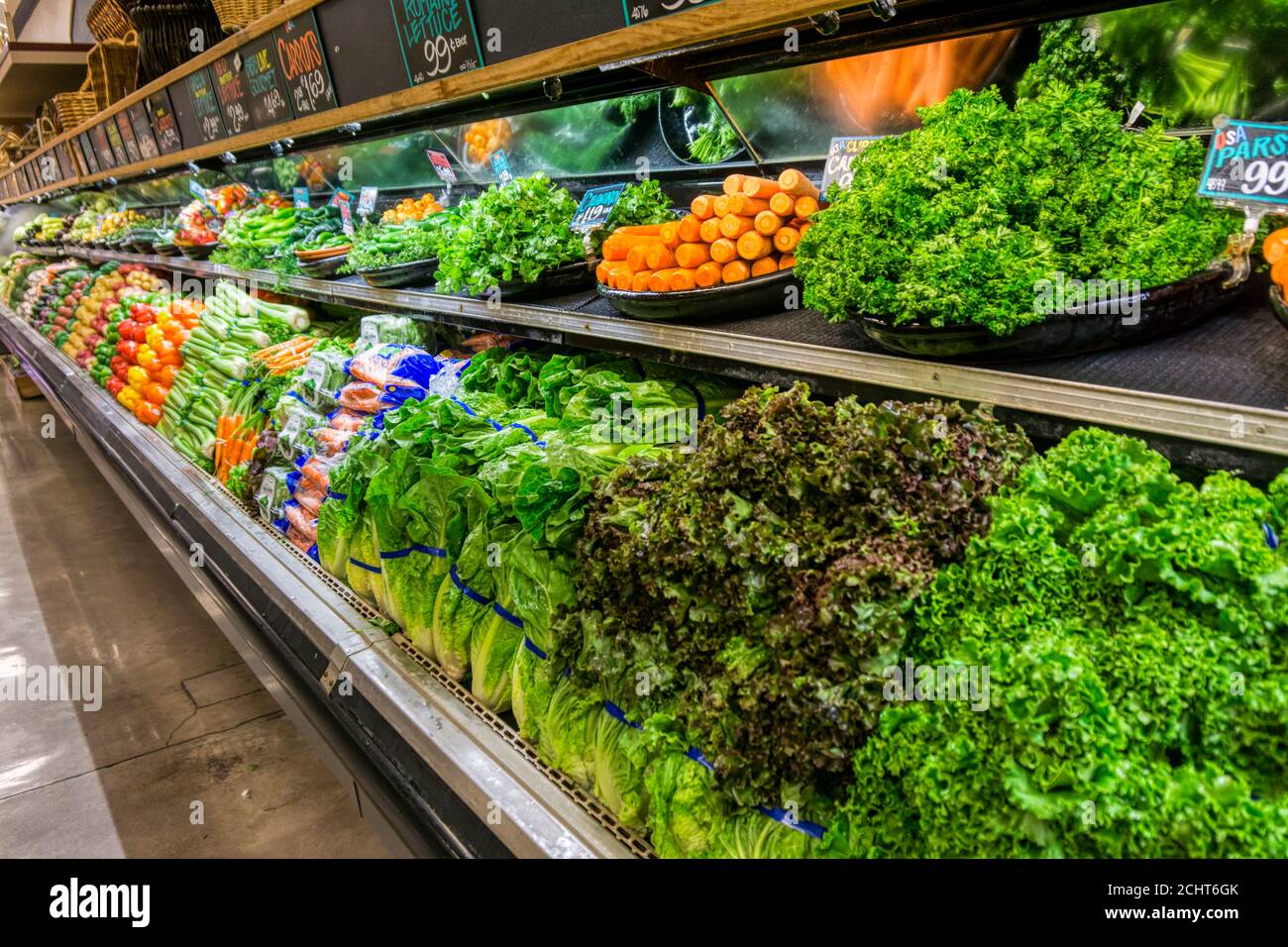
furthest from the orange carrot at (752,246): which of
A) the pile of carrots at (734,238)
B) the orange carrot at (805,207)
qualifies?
the orange carrot at (805,207)

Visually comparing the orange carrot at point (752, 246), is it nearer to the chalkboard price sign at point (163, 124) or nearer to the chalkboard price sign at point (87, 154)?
the chalkboard price sign at point (163, 124)

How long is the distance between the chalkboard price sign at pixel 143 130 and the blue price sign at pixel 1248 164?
16.6 ft

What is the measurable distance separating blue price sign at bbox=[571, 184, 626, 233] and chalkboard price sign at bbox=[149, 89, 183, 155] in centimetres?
258

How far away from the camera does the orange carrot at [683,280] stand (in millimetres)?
1927

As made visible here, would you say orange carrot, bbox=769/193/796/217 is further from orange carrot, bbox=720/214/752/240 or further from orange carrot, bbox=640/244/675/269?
orange carrot, bbox=640/244/675/269

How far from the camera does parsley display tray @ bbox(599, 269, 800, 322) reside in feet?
6.09

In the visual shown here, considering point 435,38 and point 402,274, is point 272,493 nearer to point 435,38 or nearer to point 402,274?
point 402,274

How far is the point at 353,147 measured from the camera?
4.38 meters

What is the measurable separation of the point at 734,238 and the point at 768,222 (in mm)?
88

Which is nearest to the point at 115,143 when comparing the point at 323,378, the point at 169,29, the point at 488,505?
the point at 169,29

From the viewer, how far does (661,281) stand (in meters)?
1.96

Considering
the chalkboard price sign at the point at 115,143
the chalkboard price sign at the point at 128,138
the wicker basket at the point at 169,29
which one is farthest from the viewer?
the chalkboard price sign at the point at 115,143
